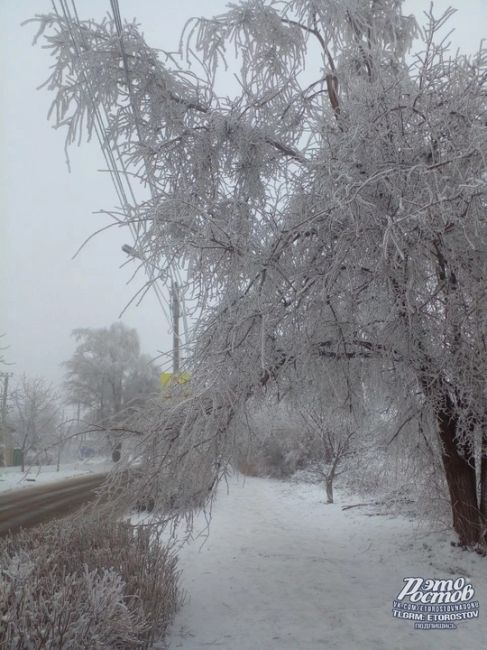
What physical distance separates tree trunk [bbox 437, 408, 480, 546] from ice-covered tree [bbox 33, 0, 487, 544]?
18 mm

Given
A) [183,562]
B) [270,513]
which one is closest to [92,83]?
[183,562]

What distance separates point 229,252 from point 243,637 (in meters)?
3.22

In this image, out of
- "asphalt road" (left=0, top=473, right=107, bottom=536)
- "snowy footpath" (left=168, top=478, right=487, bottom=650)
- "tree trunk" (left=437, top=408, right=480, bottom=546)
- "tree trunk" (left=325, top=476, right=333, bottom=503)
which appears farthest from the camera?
"tree trunk" (left=325, top=476, right=333, bottom=503)

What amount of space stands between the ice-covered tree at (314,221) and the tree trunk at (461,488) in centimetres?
2

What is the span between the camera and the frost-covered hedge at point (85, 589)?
2766 millimetres

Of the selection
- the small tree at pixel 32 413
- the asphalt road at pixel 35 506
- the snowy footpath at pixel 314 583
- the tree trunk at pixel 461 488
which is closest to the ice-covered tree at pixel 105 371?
the small tree at pixel 32 413

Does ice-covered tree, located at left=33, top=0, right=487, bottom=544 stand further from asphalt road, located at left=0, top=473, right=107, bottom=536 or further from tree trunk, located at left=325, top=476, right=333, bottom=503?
tree trunk, located at left=325, top=476, right=333, bottom=503

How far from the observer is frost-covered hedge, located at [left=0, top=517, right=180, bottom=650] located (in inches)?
109

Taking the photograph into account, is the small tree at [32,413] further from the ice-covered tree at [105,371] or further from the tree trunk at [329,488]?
the tree trunk at [329,488]

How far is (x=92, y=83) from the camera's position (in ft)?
16.5

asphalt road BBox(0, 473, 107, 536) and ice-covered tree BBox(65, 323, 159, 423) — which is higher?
ice-covered tree BBox(65, 323, 159, 423)

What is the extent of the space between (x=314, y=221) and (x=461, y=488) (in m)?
4.07

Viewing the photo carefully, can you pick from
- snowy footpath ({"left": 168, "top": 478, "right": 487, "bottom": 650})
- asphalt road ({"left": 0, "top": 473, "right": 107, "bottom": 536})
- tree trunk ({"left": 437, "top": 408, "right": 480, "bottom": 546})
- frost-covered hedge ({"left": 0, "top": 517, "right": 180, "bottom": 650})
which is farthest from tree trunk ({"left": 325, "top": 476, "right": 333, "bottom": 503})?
frost-covered hedge ({"left": 0, "top": 517, "right": 180, "bottom": 650})

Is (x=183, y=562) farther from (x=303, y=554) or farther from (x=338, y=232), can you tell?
(x=338, y=232)
